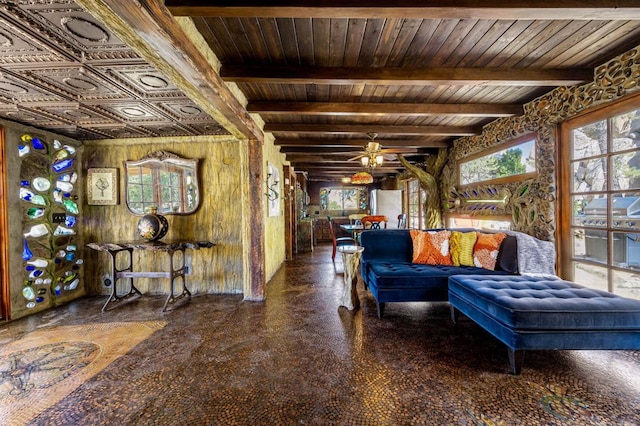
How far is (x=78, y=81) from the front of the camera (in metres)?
2.15

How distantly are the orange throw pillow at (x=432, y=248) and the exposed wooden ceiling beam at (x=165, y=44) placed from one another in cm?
273

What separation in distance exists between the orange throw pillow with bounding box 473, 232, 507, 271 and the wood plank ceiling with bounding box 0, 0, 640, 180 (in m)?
1.56

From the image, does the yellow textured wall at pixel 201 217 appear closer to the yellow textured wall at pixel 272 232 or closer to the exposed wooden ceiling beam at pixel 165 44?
the yellow textured wall at pixel 272 232

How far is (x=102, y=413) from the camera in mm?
1538

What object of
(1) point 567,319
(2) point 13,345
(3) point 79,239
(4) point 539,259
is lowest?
(2) point 13,345

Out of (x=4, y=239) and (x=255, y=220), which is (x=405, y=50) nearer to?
(x=255, y=220)

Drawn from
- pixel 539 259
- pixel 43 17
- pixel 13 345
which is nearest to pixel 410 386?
pixel 539 259

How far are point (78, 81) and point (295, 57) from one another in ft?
6.04

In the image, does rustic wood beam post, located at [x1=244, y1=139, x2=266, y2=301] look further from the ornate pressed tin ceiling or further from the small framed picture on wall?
the small framed picture on wall

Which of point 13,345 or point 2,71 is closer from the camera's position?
point 2,71

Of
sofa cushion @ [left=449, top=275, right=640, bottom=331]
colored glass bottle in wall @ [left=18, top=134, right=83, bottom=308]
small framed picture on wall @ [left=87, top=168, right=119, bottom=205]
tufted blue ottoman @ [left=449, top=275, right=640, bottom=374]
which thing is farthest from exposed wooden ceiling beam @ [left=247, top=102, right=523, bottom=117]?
colored glass bottle in wall @ [left=18, top=134, right=83, bottom=308]

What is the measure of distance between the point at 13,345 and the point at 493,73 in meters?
5.12

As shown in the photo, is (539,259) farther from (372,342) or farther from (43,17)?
(43,17)

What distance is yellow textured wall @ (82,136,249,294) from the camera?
3.78 m
